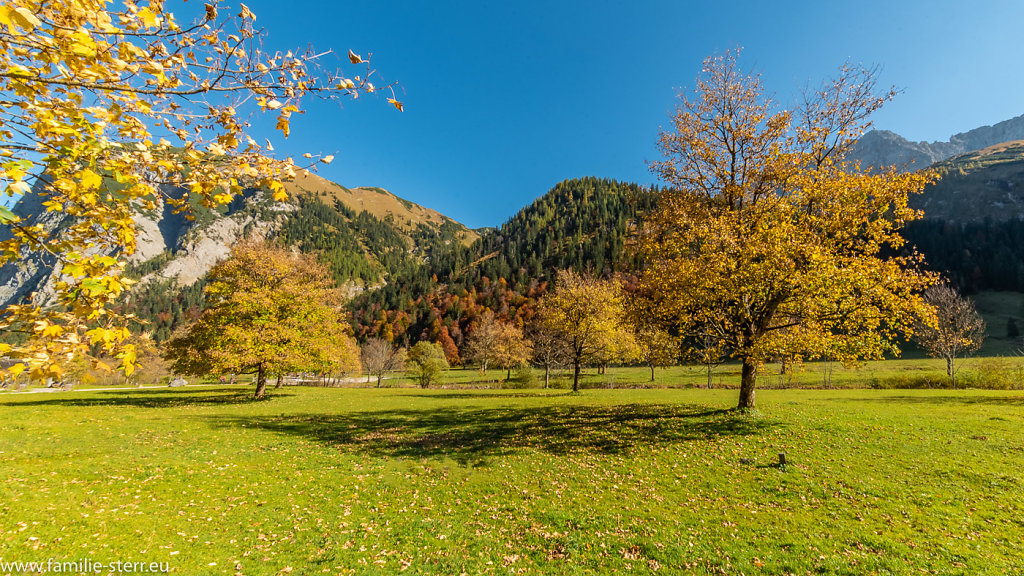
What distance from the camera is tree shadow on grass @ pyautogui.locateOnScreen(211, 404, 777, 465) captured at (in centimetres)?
1795

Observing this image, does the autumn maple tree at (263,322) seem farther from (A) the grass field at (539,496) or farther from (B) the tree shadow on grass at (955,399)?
(B) the tree shadow on grass at (955,399)

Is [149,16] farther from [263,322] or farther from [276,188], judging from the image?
[263,322]

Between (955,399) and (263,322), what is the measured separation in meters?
52.6

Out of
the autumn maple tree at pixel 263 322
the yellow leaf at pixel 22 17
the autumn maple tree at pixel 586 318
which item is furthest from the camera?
the autumn maple tree at pixel 586 318

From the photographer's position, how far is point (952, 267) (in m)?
143

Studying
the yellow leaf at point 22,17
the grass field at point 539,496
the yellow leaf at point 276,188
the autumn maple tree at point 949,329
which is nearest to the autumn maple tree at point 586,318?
the grass field at point 539,496

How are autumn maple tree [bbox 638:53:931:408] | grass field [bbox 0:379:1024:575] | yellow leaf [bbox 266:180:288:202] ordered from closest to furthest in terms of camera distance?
yellow leaf [bbox 266:180:288:202], grass field [bbox 0:379:1024:575], autumn maple tree [bbox 638:53:931:408]

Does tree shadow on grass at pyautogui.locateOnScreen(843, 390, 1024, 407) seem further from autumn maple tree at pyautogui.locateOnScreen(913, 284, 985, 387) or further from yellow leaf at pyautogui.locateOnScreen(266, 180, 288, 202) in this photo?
yellow leaf at pyautogui.locateOnScreen(266, 180, 288, 202)

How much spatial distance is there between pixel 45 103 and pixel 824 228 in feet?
83.2

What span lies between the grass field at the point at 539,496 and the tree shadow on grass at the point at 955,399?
6.84m

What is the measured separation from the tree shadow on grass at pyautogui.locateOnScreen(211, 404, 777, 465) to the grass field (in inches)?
8.1

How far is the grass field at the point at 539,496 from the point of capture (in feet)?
29.7

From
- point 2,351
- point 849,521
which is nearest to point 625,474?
point 849,521

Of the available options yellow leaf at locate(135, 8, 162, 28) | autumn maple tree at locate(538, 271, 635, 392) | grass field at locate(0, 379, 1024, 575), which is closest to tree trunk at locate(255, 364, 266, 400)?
grass field at locate(0, 379, 1024, 575)
